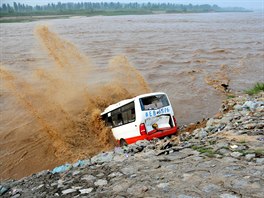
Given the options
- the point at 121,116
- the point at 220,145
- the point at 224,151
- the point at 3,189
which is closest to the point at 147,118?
the point at 121,116

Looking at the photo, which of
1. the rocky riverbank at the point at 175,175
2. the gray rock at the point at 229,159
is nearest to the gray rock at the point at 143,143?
the rocky riverbank at the point at 175,175

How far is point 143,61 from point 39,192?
23.9 m

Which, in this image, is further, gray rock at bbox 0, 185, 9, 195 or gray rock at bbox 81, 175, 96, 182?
gray rock at bbox 0, 185, 9, 195

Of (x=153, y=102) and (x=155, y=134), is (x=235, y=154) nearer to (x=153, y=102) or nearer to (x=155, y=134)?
(x=155, y=134)

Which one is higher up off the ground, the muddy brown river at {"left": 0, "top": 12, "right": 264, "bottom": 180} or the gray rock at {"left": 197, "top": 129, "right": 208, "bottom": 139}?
the gray rock at {"left": 197, "top": 129, "right": 208, "bottom": 139}

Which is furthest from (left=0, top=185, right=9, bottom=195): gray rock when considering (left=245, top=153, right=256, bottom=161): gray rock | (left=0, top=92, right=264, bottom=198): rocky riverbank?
(left=245, top=153, right=256, bottom=161): gray rock

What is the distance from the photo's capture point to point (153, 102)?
10.7 meters

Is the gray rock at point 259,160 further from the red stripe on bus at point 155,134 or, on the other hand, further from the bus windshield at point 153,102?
the bus windshield at point 153,102

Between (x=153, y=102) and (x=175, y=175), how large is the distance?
5.36 meters

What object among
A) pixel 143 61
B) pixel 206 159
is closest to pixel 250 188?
pixel 206 159

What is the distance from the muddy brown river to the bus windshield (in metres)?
2.73

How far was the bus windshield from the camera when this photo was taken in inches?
412

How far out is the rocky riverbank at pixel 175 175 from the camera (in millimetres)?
4902

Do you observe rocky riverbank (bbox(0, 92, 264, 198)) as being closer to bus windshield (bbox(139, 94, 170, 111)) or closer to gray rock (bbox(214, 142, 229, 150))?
gray rock (bbox(214, 142, 229, 150))
